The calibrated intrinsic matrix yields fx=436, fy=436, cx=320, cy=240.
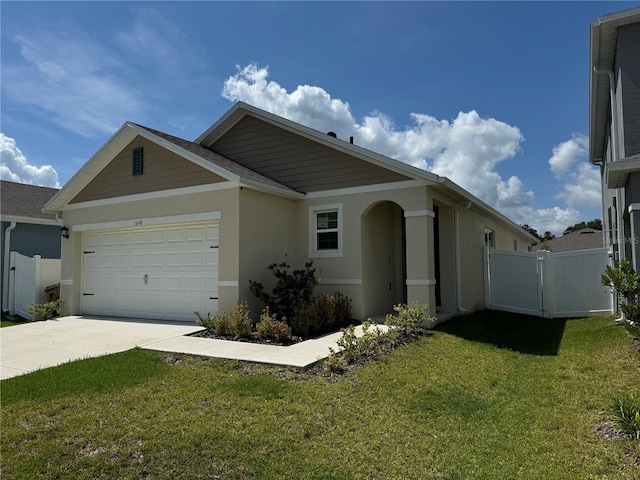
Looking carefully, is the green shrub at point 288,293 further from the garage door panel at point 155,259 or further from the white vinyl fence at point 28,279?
the white vinyl fence at point 28,279

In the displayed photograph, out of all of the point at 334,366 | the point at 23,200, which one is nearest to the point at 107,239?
the point at 23,200

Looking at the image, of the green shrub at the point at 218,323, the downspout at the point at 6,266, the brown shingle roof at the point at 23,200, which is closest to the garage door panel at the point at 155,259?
the green shrub at the point at 218,323

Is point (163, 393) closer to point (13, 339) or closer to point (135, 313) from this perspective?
point (13, 339)

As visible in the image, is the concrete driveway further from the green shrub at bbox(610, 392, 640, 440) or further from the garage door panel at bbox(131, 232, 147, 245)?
the green shrub at bbox(610, 392, 640, 440)

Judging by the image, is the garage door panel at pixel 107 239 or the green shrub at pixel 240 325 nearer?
the green shrub at pixel 240 325

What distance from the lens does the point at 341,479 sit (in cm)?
351

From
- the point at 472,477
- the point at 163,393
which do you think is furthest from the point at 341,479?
the point at 163,393

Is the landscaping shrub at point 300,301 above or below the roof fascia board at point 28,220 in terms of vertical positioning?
below

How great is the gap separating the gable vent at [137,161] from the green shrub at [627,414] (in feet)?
36.1

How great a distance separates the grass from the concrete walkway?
0.54m

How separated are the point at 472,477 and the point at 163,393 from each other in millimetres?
3627

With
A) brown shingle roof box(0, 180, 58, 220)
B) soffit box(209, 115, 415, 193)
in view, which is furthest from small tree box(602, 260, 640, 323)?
brown shingle roof box(0, 180, 58, 220)

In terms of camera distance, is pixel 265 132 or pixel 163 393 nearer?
pixel 163 393

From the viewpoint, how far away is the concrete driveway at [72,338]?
23.6 ft
